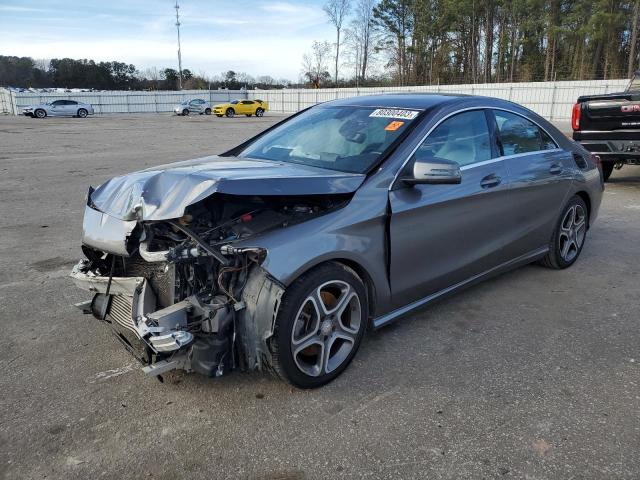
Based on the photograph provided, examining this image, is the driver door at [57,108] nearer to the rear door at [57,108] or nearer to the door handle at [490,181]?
the rear door at [57,108]

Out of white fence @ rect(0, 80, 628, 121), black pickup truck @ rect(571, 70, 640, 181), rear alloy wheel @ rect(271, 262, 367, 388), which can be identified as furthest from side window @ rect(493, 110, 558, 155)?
white fence @ rect(0, 80, 628, 121)

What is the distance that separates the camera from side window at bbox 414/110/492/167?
3615mm

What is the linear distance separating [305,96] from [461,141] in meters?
49.6

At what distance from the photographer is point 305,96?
Result: 51.6 meters

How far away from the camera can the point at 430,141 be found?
142 inches

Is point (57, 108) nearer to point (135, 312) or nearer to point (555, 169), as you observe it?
point (555, 169)

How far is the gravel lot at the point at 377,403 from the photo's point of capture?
2.45m

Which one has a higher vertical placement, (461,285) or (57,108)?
(57,108)

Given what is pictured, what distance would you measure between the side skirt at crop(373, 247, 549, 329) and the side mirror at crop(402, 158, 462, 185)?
0.87 m

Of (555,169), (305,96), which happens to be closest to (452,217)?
(555,169)

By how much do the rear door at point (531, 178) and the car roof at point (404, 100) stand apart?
1.65ft

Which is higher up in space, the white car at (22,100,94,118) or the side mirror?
the white car at (22,100,94,118)

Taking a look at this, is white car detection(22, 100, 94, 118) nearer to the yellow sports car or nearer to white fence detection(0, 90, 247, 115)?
white fence detection(0, 90, 247, 115)

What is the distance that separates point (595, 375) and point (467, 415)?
980 mm
